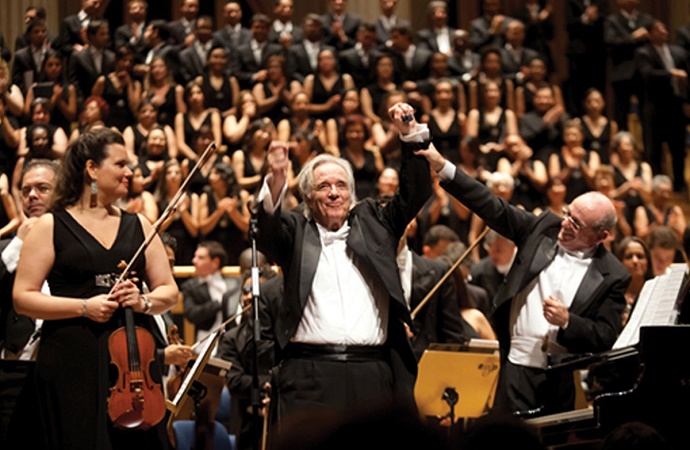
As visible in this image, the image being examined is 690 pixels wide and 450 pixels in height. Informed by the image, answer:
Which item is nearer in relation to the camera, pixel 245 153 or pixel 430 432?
pixel 430 432

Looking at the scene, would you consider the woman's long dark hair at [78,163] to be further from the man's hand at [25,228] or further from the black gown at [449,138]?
the black gown at [449,138]

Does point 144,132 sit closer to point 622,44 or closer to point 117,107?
point 117,107

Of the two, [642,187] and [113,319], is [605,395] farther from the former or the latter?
[642,187]

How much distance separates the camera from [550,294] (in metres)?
5.15

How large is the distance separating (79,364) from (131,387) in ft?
0.70

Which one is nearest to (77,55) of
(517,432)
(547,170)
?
(547,170)

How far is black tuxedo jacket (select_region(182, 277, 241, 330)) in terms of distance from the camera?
7.73 m

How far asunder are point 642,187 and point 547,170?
91 cm

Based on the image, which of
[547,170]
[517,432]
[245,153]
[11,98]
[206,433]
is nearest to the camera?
[517,432]

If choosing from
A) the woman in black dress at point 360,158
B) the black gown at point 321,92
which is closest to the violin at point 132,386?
the woman in black dress at point 360,158

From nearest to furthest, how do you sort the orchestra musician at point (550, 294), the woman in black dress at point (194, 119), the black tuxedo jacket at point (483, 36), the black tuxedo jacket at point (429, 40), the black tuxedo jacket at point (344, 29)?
the orchestra musician at point (550, 294)
the woman in black dress at point (194, 119)
the black tuxedo jacket at point (344, 29)
the black tuxedo jacket at point (429, 40)
the black tuxedo jacket at point (483, 36)

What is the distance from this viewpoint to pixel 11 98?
9.41 metres

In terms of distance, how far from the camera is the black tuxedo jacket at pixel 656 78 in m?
12.5

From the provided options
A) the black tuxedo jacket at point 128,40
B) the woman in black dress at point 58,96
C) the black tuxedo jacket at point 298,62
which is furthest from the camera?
the black tuxedo jacket at point 298,62
